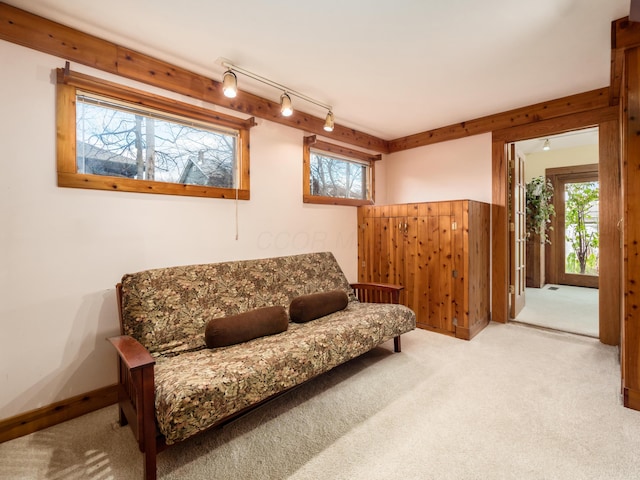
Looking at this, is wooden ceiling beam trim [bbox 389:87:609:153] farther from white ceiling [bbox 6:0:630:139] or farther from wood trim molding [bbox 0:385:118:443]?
wood trim molding [bbox 0:385:118:443]

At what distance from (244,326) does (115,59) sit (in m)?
2.08

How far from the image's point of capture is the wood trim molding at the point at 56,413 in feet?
5.82

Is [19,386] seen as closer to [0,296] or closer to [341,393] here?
[0,296]

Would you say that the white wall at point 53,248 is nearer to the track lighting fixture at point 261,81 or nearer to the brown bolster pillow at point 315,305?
the track lighting fixture at point 261,81

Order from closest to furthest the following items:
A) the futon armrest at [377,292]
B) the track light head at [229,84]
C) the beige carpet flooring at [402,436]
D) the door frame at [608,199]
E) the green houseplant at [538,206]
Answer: the beige carpet flooring at [402,436]
the track light head at [229,84]
the door frame at [608,199]
the futon armrest at [377,292]
the green houseplant at [538,206]

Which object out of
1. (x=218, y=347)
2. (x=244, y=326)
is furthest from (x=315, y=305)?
(x=218, y=347)

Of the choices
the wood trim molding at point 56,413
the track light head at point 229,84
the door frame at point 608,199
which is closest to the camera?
the wood trim molding at point 56,413

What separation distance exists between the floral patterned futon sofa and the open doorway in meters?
4.11

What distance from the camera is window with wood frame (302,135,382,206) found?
3494mm

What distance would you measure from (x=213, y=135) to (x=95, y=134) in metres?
0.90

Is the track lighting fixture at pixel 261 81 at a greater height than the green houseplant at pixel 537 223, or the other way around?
the track lighting fixture at pixel 261 81

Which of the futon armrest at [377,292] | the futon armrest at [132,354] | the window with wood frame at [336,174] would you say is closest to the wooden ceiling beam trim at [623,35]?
the futon armrest at [377,292]

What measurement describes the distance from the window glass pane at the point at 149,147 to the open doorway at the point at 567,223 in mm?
5062

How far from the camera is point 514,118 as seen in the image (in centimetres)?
337
